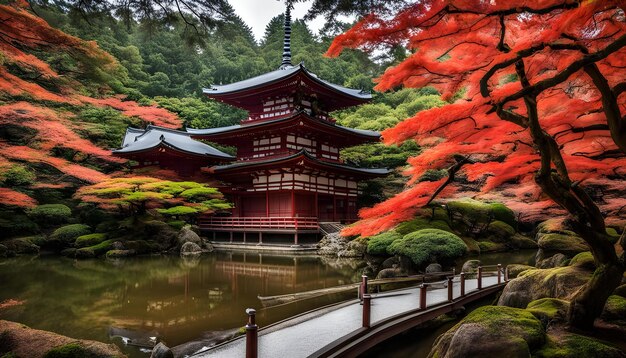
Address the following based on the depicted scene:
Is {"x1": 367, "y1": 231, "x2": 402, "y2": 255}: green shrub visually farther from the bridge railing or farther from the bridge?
the bridge

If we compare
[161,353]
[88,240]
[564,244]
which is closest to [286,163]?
[88,240]

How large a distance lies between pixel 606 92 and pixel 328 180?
19.6m

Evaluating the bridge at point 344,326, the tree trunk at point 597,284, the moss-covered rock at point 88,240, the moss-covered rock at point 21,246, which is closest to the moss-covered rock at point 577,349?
the tree trunk at point 597,284

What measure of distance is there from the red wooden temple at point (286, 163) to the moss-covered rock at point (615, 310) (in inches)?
605

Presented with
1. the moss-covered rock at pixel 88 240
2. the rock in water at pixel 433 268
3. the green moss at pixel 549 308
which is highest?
the green moss at pixel 549 308

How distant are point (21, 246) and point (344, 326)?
19.4m

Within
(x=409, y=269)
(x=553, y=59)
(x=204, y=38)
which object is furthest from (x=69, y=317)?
(x=553, y=59)

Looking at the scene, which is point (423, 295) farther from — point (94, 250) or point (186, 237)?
point (94, 250)

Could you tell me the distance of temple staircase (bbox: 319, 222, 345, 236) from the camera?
2062 cm

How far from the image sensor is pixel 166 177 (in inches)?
890

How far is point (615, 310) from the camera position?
5266mm

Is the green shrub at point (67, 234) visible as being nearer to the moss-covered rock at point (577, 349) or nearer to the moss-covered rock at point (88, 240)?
the moss-covered rock at point (88, 240)

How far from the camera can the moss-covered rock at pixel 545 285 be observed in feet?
20.8

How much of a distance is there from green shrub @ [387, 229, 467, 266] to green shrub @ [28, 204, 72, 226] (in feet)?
55.9
